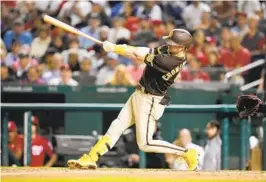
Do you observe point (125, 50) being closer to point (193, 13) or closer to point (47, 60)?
point (47, 60)

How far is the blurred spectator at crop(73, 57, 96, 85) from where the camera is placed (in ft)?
45.2

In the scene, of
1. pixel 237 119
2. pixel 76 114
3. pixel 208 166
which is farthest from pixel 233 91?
pixel 76 114

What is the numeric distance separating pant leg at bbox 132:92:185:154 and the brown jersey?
0.11 metres

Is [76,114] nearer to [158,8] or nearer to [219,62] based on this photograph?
[219,62]

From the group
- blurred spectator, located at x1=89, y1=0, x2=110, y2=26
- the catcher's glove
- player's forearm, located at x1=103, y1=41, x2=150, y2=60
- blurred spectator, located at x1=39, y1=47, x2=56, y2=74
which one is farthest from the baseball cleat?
blurred spectator, located at x1=89, y1=0, x2=110, y2=26

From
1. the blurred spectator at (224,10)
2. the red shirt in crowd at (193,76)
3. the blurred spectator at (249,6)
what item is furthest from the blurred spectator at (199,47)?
the blurred spectator at (249,6)

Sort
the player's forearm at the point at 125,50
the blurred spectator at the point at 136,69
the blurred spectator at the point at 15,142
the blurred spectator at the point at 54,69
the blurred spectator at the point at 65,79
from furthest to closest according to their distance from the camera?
the blurred spectator at the point at 54,69
the blurred spectator at the point at 136,69
the blurred spectator at the point at 65,79
the blurred spectator at the point at 15,142
the player's forearm at the point at 125,50

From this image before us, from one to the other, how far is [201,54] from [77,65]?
2.03 meters

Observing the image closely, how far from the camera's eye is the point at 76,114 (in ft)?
39.7

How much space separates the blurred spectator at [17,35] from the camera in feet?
49.8

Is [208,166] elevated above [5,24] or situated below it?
below

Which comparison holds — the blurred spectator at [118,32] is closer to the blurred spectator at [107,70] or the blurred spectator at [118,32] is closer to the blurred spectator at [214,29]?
the blurred spectator at [107,70]

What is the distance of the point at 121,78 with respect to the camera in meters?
13.0

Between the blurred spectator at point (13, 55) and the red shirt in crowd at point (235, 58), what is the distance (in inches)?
133
